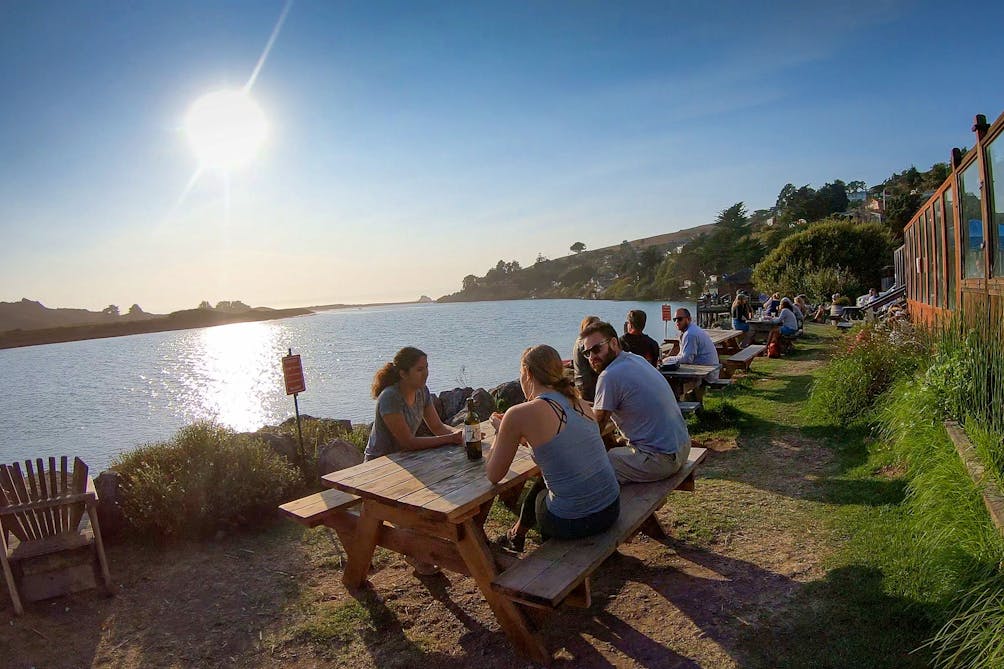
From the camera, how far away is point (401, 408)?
159 inches

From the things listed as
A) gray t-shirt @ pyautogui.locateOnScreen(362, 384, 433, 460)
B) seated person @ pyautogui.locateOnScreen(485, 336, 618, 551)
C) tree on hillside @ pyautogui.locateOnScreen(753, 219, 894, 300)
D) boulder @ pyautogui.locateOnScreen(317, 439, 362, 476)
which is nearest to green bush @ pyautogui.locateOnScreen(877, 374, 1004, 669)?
seated person @ pyautogui.locateOnScreen(485, 336, 618, 551)

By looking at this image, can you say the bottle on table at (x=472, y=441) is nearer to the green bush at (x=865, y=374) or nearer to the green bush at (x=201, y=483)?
the green bush at (x=201, y=483)

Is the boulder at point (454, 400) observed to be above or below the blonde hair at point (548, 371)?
below

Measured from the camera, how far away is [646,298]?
175 feet

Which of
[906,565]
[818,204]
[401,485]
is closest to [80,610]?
[401,485]

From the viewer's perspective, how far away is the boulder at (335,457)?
5.82m

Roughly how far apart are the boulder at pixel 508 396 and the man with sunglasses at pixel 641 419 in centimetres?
483

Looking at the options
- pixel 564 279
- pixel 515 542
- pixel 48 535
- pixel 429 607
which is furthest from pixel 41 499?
pixel 564 279

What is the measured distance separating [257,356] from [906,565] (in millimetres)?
20628

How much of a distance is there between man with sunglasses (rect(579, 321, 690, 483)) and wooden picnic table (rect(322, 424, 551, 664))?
68 cm

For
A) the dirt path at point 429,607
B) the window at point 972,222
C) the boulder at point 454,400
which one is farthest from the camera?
the boulder at point 454,400

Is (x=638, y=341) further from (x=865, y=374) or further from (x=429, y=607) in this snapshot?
(x=429, y=607)

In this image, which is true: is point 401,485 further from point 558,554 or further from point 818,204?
point 818,204

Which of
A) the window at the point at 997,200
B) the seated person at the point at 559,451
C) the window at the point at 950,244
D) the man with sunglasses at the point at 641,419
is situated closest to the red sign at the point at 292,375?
the man with sunglasses at the point at 641,419
